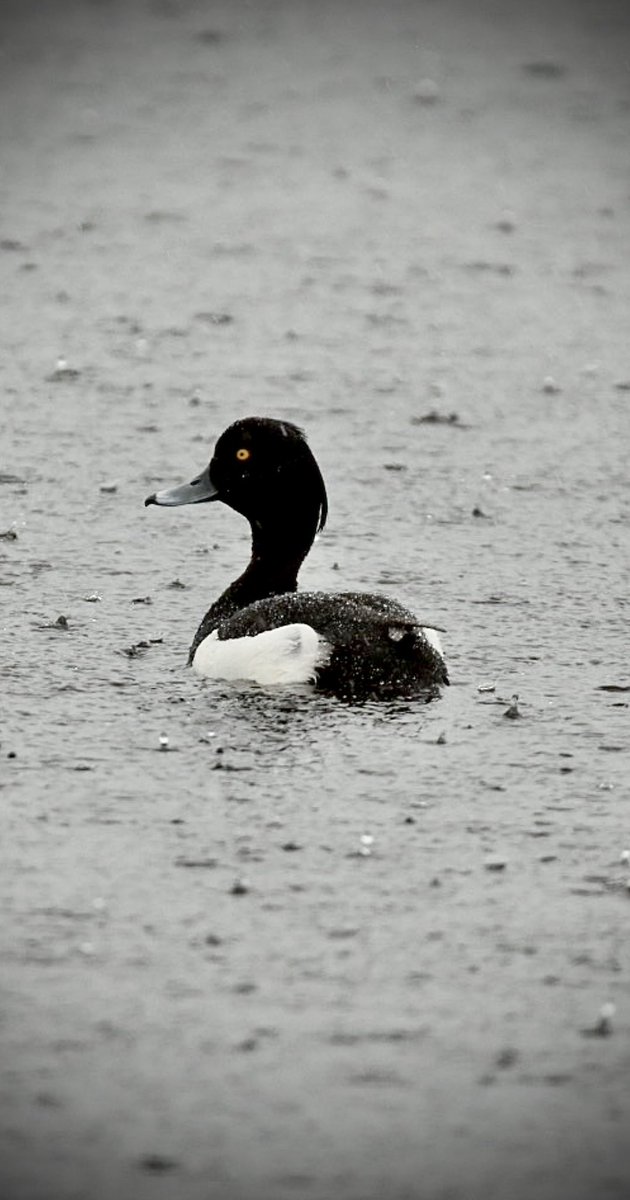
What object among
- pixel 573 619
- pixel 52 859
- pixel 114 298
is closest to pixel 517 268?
pixel 114 298

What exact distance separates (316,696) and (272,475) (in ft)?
4.61

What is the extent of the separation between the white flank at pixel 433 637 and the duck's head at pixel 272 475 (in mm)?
899

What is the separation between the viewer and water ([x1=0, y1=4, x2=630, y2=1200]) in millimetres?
5914

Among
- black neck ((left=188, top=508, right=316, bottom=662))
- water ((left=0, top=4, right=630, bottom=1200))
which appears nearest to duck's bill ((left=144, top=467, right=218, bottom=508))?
black neck ((left=188, top=508, right=316, bottom=662))

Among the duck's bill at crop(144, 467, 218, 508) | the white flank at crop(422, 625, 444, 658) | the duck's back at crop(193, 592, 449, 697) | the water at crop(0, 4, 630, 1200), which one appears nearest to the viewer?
the water at crop(0, 4, 630, 1200)

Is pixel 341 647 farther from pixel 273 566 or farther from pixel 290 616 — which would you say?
pixel 273 566

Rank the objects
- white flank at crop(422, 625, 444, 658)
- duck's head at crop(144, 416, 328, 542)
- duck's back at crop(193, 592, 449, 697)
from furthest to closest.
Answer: duck's head at crop(144, 416, 328, 542) < white flank at crop(422, 625, 444, 658) < duck's back at crop(193, 592, 449, 697)

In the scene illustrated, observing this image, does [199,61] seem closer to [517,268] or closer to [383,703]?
[517,268]

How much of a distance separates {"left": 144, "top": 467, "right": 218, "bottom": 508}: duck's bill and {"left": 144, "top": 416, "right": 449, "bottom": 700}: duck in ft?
0.24

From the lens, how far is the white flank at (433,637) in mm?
9211

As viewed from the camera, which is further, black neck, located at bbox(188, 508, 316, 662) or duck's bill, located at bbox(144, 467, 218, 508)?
duck's bill, located at bbox(144, 467, 218, 508)

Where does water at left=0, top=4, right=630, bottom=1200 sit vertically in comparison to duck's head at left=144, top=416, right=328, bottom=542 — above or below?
below

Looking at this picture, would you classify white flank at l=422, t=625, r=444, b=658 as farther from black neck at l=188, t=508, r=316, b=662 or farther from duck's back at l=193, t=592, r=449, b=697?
black neck at l=188, t=508, r=316, b=662

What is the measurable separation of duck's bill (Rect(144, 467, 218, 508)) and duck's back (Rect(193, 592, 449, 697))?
4.03 feet
